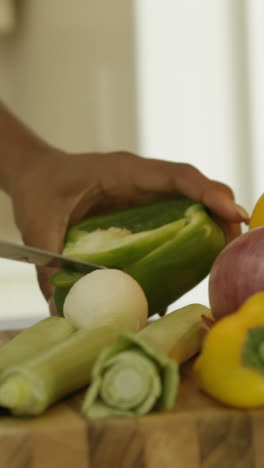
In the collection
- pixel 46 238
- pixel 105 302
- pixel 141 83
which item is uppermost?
pixel 105 302

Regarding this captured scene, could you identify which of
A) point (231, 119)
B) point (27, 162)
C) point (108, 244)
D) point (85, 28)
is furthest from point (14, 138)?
point (85, 28)

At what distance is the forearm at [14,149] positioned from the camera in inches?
44.6

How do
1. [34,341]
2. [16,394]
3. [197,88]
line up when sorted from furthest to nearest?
[197,88] → [34,341] → [16,394]

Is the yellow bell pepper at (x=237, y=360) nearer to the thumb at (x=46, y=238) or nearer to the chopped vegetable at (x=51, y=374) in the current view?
the chopped vegetable at (x=51, y=374)

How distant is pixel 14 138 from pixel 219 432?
0.86 meters

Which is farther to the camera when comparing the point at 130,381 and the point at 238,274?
the point at 238,274

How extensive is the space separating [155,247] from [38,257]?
0.15m

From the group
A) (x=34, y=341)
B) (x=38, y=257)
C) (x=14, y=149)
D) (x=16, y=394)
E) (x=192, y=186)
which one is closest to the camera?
(x=16, y=394)

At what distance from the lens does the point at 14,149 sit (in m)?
1.17

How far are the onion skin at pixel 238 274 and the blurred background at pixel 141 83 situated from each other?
146 cm

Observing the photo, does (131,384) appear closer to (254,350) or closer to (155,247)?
(254,350)

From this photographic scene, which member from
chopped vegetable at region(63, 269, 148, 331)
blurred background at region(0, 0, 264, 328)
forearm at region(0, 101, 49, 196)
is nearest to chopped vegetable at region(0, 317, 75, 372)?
chopped vegetable at region(63, 269, 148, 331)

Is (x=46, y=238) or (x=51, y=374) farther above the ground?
(x=51, y=374)

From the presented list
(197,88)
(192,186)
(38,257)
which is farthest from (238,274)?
(197,88)
